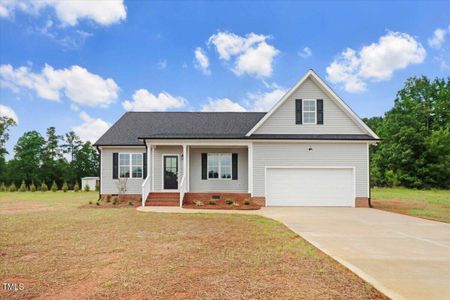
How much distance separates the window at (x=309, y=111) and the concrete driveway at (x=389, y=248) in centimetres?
648

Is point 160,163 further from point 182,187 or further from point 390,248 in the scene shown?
point 390,248

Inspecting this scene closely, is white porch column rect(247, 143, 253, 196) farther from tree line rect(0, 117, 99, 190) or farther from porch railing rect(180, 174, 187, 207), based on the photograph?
tree line rect(0, 117, 99, 190)

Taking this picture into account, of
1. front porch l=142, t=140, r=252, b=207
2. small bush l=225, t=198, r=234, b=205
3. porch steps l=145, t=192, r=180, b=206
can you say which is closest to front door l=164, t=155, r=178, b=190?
front porch l=142, t=140, r=252, b=207

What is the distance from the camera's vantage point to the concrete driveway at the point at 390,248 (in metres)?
4.80

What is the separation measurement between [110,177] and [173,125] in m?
5.10

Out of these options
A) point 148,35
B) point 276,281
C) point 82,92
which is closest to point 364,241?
point 276,281

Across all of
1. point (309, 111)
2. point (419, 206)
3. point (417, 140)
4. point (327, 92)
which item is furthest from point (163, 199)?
point (417, 140)

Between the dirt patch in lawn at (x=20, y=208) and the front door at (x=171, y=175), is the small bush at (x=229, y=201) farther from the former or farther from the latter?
the dirt patch in lawn at (x=20, y=208)

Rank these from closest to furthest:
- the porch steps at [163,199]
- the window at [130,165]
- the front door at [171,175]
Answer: the porch steps at [163,199], the front door at [171,175], the window at [130,165]

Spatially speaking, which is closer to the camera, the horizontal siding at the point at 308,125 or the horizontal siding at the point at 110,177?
the horizontal siding at the point at 308,125

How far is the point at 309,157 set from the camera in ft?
55.3

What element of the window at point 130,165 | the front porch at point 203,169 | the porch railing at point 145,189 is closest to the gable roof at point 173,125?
the window at point 130,165

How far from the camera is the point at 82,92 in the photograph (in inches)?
1208

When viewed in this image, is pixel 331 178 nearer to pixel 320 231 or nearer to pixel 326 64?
pixel 320 231
